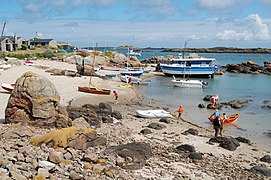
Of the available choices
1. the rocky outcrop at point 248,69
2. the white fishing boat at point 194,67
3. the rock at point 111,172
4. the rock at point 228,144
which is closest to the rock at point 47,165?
the rock at point 111,172

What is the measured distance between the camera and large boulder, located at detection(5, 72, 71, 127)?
1625cm

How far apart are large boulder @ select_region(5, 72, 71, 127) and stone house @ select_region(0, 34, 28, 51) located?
244 feet

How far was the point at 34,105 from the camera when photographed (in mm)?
16219

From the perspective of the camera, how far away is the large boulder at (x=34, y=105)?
1625 cm

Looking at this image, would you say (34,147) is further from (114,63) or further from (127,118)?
(114,63)

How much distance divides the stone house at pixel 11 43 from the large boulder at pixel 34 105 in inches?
2922

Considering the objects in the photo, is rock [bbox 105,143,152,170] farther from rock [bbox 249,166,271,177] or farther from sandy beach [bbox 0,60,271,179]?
rock [bbox 249,166,271,177]

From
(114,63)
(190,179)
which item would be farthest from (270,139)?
(114,63)

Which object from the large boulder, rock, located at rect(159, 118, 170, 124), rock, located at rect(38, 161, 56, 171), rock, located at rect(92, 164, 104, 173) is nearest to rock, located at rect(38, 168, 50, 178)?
rock, located at rect(38, 161, 56, 171)

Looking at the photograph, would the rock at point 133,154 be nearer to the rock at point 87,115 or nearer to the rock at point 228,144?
the rock at point 228,144

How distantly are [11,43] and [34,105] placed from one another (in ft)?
268

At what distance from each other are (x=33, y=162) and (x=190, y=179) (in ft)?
17.8

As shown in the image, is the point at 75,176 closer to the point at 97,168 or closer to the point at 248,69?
the point at 97,168

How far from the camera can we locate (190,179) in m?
12.1
